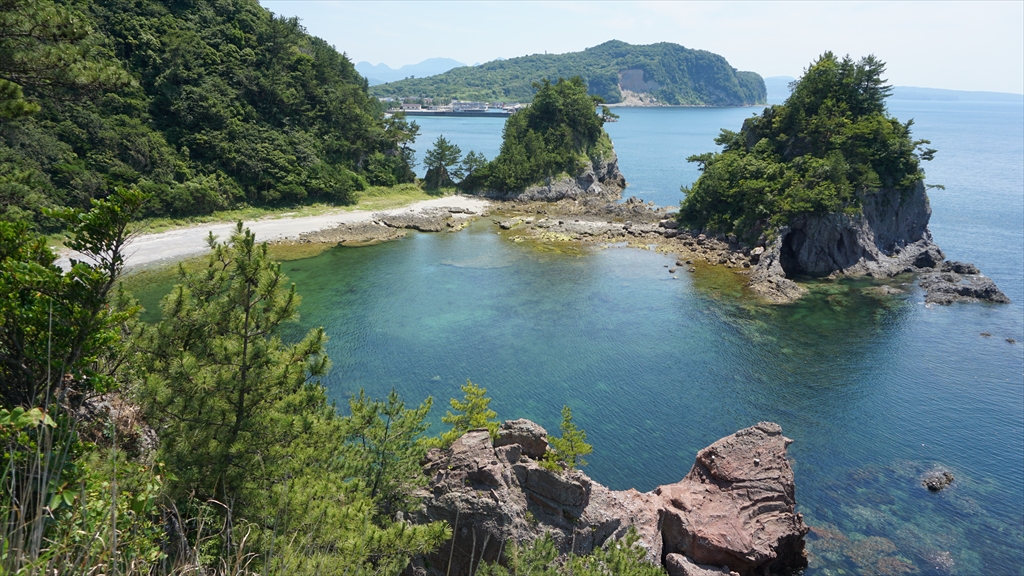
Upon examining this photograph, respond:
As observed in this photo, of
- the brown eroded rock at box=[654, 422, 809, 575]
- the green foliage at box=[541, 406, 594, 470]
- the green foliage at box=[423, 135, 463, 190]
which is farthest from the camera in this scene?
the green foliage at box=[423, 135, 463, 190]

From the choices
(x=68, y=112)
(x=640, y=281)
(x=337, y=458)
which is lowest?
(x=640, y=281)

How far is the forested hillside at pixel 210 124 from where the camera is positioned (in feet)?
159

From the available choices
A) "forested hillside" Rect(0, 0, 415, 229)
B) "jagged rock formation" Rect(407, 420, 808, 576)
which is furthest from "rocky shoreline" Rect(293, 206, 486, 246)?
"jagged rock formation" Rect(407, 420, 808, 576)

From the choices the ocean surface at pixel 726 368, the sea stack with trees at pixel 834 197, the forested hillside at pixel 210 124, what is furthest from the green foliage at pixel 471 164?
the sea stack with trees at pixel 834 197

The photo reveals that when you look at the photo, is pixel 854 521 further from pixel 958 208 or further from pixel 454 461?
pixel 958 208

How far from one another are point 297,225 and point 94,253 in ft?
170

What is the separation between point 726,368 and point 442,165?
56736 mm

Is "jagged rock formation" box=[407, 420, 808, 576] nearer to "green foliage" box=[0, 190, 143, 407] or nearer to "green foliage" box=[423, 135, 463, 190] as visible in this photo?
"green foliage" box=[0, 190, 143, 407]

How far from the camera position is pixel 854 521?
21.0 meters

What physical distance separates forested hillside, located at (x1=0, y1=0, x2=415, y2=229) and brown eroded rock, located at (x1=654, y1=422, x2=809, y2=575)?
40206mm

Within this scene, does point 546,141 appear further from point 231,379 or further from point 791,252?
point 231,379

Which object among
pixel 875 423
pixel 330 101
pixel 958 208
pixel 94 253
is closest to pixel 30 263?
pixel 94 253

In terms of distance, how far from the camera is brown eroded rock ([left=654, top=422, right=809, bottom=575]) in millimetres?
17484

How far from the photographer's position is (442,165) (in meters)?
79.1
